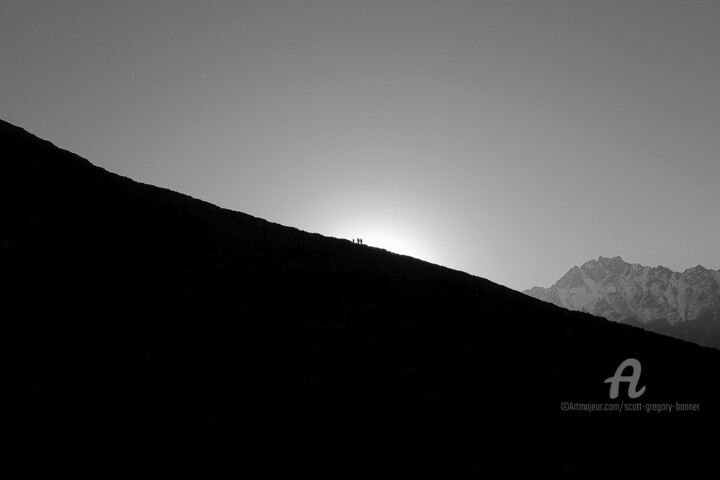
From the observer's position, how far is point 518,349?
27391mm

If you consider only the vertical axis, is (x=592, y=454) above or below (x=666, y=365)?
below

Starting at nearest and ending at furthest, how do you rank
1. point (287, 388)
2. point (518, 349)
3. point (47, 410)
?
point (47, 410) < point (287, 388) < point (518, 349)

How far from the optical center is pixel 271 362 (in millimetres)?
19375

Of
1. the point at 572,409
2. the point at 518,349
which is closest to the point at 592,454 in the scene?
the point at 572,409

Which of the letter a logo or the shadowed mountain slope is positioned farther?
the letter a logo

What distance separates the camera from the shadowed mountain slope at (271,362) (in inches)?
538

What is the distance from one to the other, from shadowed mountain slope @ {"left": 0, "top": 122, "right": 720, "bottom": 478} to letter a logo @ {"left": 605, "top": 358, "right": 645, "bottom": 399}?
0.54 meters

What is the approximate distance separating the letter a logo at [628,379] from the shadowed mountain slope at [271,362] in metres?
0.54

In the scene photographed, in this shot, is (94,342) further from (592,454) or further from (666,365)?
(666,365)

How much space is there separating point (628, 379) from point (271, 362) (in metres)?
21.0

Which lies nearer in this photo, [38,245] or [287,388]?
[287,388]

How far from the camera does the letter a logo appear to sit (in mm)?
24750

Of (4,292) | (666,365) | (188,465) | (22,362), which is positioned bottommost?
(188,465)

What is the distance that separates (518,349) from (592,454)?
8.83 metres
